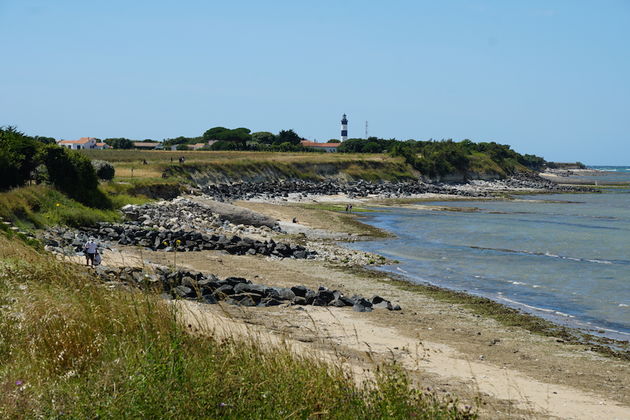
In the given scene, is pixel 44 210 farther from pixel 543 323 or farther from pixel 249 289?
pixel 543 323

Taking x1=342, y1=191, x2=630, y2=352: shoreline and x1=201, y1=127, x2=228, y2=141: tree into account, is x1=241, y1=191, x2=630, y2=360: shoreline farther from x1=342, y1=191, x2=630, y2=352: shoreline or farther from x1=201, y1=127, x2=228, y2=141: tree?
x1=201, y1=127, x2=228, y2=141: tree

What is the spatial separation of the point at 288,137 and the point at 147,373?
13236cm

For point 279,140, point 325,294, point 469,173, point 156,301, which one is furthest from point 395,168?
point 156,301

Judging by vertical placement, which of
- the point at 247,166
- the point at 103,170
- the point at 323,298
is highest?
the point at 247,166

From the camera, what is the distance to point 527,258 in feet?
96.0

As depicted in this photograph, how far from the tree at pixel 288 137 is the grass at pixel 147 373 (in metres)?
129

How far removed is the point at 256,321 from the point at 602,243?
2810 cm

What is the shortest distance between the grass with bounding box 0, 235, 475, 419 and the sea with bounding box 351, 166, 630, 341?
11.6 metres

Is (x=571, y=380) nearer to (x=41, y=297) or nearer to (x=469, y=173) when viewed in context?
(x=41, y=297)

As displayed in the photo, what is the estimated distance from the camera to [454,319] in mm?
16422

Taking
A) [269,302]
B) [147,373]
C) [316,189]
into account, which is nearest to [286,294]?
[269,302]

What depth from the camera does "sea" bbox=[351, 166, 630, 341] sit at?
752 inches

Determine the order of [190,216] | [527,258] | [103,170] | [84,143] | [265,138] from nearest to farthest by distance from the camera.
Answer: [527,258], [190,216], [103,170], [84,143], [265,138]

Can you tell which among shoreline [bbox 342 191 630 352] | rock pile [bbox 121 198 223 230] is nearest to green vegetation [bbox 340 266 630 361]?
shoreline [bbox 342 191 630 352]
